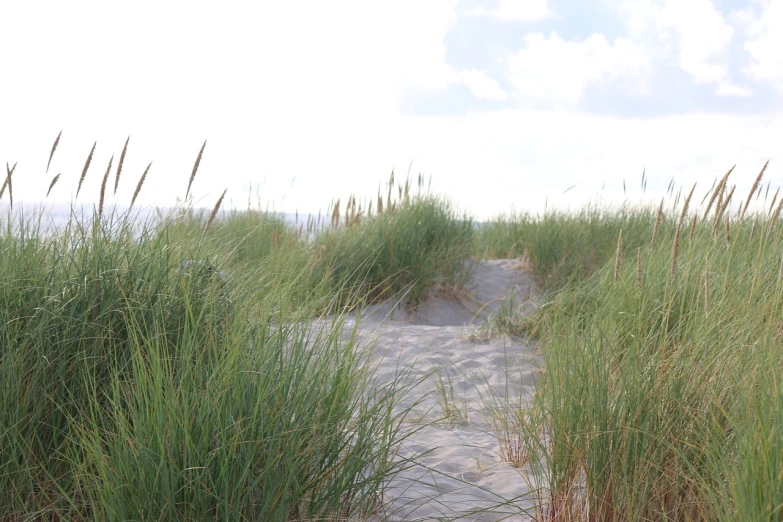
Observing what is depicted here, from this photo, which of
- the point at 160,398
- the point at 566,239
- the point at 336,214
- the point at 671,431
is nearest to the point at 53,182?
the point at 160,398

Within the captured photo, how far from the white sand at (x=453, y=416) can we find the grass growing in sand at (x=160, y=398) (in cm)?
21

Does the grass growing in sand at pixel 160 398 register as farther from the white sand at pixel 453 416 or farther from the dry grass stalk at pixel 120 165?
the white sand at pixel 453 416

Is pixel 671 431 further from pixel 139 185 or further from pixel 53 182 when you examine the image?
pixel 53 182

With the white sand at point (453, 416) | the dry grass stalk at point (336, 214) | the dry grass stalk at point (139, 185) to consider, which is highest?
the dry grass stalk at point (336, 214)

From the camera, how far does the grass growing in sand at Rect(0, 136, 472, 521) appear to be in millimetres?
1627

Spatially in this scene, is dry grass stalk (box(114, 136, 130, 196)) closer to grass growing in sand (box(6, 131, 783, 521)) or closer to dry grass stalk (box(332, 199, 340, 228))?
grass growing in sand (box(6, 131, 783, 521))

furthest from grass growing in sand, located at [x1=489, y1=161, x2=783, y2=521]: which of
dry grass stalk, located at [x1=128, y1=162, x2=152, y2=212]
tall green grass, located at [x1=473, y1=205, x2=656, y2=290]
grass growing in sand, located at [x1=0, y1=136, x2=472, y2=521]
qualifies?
tall green grass, located at [x1=473, y1=205, x2=656, y2=290]

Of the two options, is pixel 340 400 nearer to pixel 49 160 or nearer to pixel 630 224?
pixel 49 160

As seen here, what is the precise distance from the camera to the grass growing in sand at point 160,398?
1627 mm

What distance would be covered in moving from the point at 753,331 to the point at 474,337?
7.76 ft

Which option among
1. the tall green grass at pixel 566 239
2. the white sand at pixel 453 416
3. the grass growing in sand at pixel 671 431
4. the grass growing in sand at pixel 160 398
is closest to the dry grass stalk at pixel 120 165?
the grass growing in sand at pixel 160 398

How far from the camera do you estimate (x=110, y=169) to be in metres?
2.67

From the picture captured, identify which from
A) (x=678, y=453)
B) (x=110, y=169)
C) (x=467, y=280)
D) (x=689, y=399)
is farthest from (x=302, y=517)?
(x=467, y=280)

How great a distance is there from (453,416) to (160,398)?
1.70m
